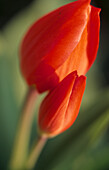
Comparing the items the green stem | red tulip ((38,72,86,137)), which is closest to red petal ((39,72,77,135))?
red tulip ((38,72,86,137))

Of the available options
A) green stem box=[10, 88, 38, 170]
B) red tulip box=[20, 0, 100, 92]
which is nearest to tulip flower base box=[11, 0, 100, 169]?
red tulip box=[20, 0, 100, 92]

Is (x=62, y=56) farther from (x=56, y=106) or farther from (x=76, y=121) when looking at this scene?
(x=76, y=121)

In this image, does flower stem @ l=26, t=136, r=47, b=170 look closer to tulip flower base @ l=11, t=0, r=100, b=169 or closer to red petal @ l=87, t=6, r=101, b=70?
tulip flower base @ l=11, t=0, r=100, b=169

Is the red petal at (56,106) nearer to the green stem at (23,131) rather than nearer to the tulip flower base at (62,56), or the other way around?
the tulip flower base at (62,56)

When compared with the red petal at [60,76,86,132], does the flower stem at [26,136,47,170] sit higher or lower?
lower

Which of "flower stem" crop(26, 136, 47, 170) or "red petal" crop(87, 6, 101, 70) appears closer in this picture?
"red petal" crop(87, 6, 101, 70)

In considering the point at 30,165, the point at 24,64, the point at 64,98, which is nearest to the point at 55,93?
the point at 64,98

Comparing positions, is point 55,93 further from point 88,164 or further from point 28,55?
point 88,164
